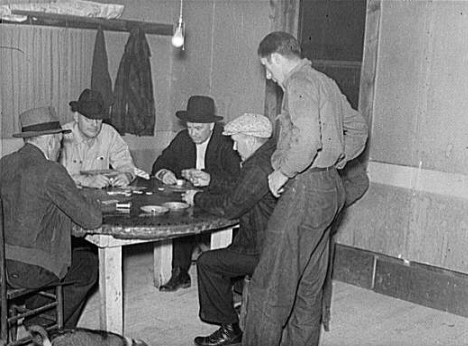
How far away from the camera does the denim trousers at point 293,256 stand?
9.98 ft

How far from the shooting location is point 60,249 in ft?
10.5

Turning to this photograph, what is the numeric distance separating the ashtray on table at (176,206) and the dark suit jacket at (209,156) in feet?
2.49

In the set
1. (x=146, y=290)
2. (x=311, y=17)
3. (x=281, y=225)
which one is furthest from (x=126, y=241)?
(x=311, y=17)

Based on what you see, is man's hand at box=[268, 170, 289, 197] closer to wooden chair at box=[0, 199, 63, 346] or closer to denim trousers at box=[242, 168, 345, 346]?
denim trousers at box=[242, 168, 345, 346]

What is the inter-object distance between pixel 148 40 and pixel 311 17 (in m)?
1.43

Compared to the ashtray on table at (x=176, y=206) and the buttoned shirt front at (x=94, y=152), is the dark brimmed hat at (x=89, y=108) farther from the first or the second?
the ashtray on table at (x=176, y=206)

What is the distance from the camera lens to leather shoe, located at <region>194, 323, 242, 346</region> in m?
3.58

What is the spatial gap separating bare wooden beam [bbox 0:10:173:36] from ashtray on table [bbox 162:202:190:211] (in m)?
1.88

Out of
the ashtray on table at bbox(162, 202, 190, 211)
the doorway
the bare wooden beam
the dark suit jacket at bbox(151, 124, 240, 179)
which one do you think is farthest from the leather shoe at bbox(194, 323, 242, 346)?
the bare wooden beam

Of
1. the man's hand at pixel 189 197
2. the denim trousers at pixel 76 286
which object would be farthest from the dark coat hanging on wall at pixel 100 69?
the denim trousers at pixel 76 286

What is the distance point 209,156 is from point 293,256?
1590 mm

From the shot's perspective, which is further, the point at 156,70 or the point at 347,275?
the point at 156,70

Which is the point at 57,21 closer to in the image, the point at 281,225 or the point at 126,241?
the point at 126,241

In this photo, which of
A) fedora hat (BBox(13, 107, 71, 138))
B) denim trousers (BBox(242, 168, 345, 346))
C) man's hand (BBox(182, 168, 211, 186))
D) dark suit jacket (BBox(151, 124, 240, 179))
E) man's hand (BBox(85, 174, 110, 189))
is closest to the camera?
denim trousers (BBox(242, 168, 345, 346))
